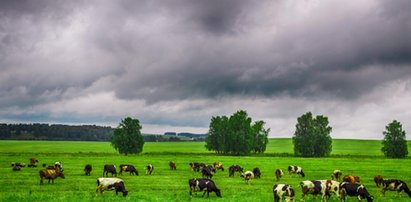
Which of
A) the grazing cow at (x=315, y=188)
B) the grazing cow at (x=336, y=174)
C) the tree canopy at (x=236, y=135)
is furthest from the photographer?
the tree canopy at (x=236, y=135)

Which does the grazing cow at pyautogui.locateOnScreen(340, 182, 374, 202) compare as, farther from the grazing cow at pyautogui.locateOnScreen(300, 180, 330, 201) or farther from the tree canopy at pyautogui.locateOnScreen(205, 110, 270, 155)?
the tree canopy at pyautogui.locateOnScreen(205, 110, 270, 155)

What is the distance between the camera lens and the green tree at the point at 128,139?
396ft

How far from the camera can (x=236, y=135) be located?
12825 cm

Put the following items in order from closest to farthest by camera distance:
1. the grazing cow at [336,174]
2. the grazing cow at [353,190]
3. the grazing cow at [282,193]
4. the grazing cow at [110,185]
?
the grazing cow at [282,193], the grazing cow at [353,190], the grazing cow at [110,185], the grazing cow at [336,174]

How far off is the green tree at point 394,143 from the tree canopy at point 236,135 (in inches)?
1481

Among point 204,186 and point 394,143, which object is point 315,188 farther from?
point 394,143

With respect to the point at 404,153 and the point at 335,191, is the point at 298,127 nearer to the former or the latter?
the point at 404,153

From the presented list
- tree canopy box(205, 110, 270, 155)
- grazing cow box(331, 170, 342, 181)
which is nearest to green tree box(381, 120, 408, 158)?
tree canopy box(205, 110, 270, 155)

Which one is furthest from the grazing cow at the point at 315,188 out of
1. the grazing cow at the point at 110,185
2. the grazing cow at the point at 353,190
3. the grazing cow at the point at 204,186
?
the grazing cow at the point at 110,185

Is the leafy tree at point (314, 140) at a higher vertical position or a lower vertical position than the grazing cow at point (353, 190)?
higher

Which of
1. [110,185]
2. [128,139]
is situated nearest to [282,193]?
[110,185]

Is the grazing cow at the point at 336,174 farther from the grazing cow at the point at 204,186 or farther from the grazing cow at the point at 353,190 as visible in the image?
the grazing cow at the point at 204,186

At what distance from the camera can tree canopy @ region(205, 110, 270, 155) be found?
129m

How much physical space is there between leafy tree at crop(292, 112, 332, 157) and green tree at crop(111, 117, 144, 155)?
48824 mm
